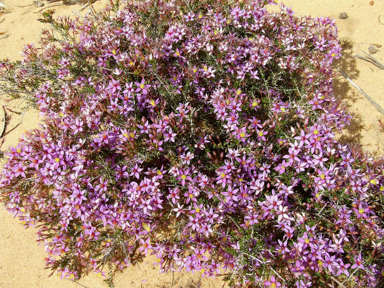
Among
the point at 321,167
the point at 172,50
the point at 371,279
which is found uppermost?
the point at 172,50

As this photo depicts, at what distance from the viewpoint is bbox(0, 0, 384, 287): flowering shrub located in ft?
9.48

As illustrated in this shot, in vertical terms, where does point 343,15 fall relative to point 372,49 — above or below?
above

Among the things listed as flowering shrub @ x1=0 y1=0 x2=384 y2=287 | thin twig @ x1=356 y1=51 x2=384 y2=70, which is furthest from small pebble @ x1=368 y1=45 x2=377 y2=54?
flowering shrub @ x1=0 y1=0 x2=384 y2=287

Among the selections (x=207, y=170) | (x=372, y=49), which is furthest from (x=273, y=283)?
(x=372, y=49)

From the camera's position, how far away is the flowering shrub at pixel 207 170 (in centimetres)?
289

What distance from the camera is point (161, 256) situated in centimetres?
311

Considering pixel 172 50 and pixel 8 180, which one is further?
pixel 172 50

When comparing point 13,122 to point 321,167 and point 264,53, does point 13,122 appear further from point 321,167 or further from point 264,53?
point 321,167

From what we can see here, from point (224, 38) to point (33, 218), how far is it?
3.77 m

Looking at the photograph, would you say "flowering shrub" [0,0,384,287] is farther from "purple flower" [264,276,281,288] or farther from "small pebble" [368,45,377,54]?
"small pebble" [368,45,377,54]

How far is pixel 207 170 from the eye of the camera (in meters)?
3.56

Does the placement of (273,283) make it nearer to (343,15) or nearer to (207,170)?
(207,170)

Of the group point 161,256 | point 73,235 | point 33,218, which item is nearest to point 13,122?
point 33,218

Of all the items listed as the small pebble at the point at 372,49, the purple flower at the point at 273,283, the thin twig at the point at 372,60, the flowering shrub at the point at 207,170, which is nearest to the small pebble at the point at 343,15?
the small pebble at the point at 372,49
